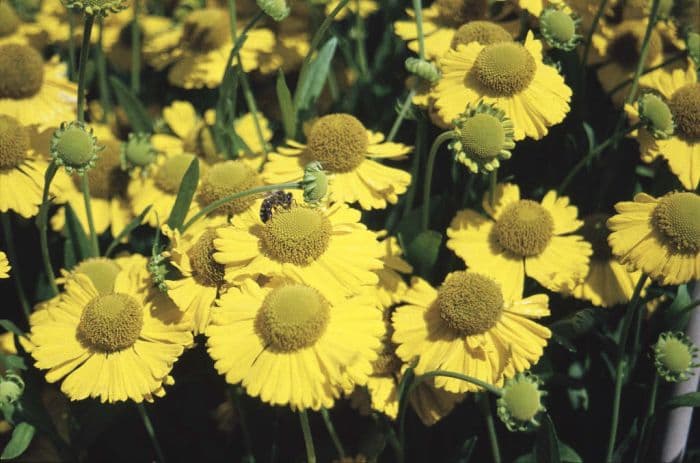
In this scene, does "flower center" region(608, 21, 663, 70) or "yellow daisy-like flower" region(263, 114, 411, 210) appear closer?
"yellow daisy-like flower" region(263, 114, 411, 210)

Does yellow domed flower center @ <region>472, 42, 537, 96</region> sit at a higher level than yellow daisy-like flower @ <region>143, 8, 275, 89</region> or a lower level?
higher

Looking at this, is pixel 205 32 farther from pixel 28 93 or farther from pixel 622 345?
pixel 622 345

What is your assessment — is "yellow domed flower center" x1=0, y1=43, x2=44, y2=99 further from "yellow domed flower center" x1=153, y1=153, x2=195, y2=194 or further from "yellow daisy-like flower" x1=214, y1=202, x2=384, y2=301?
"yellow daisy-like flower" x1=214, y1=202, x2=384, y2=301

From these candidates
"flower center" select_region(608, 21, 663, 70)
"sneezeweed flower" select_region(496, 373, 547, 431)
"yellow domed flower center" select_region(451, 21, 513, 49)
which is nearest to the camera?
"sneezeweed flower" select_region(496, 373, 547, 431)

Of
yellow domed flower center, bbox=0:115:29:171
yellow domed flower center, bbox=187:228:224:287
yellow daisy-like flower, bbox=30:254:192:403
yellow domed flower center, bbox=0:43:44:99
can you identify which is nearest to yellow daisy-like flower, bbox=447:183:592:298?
yellow domed flower center, bbox=187:228:224:287

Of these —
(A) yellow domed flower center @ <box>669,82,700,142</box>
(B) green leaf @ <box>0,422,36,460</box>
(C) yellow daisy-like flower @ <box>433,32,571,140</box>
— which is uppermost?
(C) yellow daisy-like flower @ <box>433,32,571,140</box>

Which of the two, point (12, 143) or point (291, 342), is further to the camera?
point (12, 143)

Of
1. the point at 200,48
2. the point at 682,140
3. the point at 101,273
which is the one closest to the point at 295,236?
the point at 101,273

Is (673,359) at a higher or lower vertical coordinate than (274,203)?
lower

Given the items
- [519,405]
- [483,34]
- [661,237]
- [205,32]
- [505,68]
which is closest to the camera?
[519,405]
